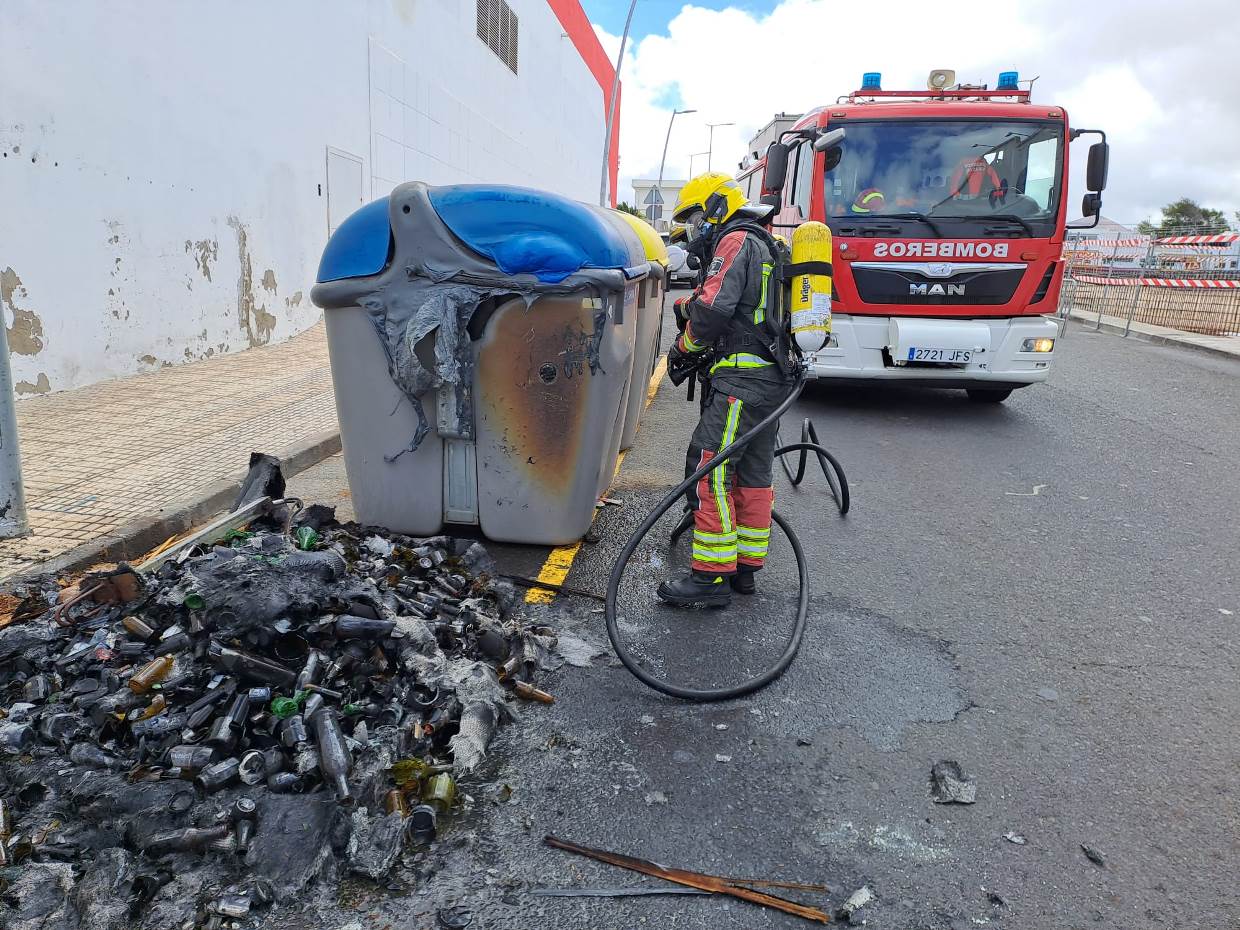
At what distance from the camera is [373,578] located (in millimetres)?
3320

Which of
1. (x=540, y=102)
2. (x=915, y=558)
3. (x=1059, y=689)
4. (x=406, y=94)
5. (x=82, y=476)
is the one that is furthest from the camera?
(x=540, y=102)

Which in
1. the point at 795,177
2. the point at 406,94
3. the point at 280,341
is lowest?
the point at 280,341

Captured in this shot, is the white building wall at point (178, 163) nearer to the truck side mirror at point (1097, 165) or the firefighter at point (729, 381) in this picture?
the firefighter at point (729, 381)

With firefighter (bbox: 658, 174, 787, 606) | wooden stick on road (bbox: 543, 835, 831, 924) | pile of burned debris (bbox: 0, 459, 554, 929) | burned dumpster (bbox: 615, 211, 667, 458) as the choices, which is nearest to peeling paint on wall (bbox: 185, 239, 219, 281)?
burned dumpster (bbox: 615, 211, 667, 458)

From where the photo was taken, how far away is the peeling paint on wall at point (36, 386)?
20.4ft

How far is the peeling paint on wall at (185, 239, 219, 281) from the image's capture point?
814cm

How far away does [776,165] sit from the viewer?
24.9 feet

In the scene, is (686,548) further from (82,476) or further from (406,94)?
(406,94)

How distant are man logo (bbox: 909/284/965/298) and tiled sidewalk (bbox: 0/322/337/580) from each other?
5.13 meters

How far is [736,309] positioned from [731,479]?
749 mm

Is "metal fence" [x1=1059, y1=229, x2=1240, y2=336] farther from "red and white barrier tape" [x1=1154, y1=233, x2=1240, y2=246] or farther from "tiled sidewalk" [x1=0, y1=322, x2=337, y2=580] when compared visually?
"tiled sidewalk" [x1=0, y1=322, x2=337, y2=580]

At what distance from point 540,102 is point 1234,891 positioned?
26.3 meters

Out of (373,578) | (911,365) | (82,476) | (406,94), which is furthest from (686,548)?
(406,94)

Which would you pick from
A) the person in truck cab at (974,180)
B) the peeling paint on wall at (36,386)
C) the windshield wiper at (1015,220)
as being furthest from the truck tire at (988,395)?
the peeling paint on wall at (36,386)
